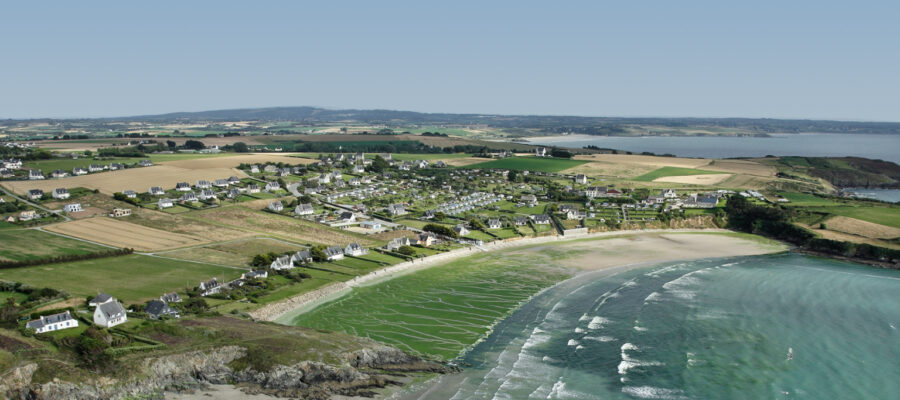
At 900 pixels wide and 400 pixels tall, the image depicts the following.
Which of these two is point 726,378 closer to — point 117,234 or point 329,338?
point 329,338

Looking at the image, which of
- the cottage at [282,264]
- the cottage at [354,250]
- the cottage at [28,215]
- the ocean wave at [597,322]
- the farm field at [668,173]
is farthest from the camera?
the farm field at [668,173]

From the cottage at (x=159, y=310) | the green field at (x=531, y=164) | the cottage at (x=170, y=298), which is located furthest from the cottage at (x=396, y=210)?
the green field at (x=531, y=164)

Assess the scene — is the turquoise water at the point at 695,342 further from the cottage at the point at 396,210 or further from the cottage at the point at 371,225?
the cottage at the point at 396,210

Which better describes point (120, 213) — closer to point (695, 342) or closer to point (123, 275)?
point (123, 275)

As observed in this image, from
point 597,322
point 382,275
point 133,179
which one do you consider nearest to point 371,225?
point 382,275

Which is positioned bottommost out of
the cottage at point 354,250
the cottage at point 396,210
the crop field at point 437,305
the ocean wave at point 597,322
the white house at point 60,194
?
the crop field at point 437,305
